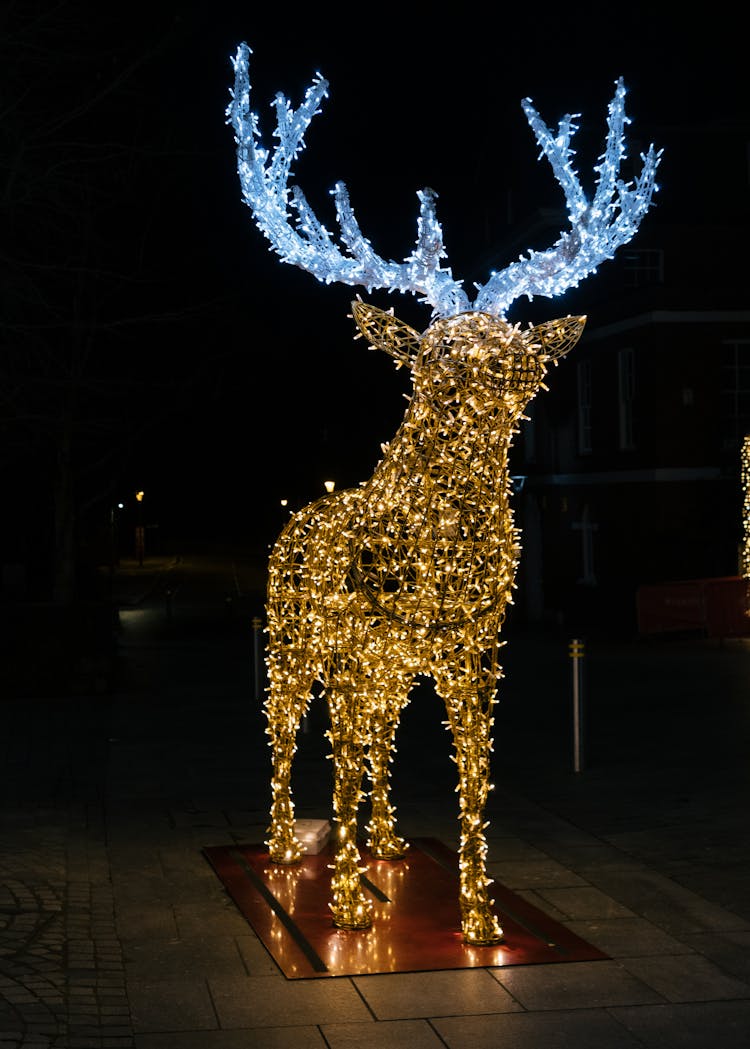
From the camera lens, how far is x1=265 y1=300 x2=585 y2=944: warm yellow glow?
7.39 metres

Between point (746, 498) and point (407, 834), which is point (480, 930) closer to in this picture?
point (407, 834)

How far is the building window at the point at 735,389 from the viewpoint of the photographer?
28281 millimetres

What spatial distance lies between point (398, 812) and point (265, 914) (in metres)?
3.07

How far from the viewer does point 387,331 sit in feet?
25.4

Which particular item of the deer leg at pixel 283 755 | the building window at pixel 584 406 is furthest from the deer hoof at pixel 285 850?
→ the building window at pixel 584 406

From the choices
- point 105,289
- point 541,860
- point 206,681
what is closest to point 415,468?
point 541,860

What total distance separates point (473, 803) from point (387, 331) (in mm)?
2631

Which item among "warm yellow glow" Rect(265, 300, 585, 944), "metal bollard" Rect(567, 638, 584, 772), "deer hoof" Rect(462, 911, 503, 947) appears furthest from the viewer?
"metal bollard" Rect(567, 638, 584, 772)

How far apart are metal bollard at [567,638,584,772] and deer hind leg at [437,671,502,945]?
5.53 m

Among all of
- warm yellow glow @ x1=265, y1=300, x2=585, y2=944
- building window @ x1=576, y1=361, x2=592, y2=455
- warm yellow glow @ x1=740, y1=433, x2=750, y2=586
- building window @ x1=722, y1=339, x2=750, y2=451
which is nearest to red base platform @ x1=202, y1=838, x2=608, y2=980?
warm yellow glow @ x1=265, y1=300, x2=585, y2=944

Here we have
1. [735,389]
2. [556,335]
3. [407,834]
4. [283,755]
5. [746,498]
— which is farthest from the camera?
[735,389]

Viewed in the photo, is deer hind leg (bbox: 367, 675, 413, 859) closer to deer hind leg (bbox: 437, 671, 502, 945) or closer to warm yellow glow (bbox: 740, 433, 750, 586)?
deer hind leg (bbox: 437, 671, 502, 945)

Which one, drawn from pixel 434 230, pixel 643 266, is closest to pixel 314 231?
pixel 434 230

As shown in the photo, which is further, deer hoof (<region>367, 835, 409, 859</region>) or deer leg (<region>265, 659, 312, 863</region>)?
deer hoof (<region>367, 835, 409, 859</region>)
